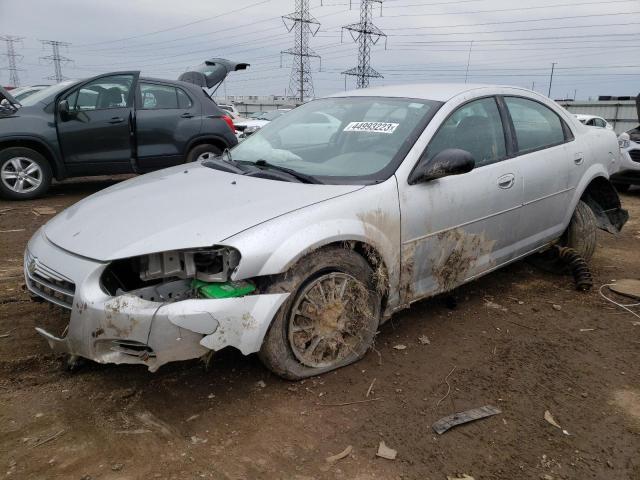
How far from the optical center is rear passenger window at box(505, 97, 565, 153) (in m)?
4.12

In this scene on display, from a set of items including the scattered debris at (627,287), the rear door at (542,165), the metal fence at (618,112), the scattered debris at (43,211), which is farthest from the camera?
the metal fence at (618,112)

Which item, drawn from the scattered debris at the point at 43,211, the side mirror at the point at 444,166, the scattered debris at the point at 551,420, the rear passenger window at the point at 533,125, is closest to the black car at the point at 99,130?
the scattered debris at the point at 43,211

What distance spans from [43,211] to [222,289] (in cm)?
537

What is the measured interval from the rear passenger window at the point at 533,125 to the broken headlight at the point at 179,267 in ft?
8.43

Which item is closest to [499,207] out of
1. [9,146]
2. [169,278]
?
[169,278]

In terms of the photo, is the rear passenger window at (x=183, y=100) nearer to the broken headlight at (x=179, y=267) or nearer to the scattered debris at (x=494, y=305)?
the scattered debris at (x=494, y=305)

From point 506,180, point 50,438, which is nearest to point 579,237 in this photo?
point 506,180

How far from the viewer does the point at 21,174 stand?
7.34 meters

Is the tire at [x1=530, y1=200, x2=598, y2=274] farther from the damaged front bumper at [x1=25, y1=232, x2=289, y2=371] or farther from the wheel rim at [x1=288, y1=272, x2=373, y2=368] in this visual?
the damaged front bumper at [x1=25, y1=232, x2=289, y2=371]

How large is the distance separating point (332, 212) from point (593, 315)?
94.9 inches

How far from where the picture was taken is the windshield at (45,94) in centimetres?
748

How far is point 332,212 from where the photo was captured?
9.46 feet

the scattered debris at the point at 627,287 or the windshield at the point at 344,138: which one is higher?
the windshield at the point at 344,138

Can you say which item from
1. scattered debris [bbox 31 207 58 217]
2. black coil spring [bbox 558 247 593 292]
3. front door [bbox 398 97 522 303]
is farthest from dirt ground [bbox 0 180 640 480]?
scattered debris [bbox 31 207 58 217]
